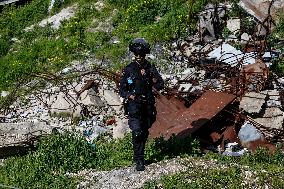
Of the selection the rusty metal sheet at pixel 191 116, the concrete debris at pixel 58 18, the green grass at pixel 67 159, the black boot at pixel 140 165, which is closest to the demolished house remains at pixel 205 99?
the rusty metal sheet at pixel 191 116

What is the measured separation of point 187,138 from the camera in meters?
9.41

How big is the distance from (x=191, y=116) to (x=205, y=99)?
1.52 ft

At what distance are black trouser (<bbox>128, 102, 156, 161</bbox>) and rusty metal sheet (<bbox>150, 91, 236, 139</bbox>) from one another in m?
1.36

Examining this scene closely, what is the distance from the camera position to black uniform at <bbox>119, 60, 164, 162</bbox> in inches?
321

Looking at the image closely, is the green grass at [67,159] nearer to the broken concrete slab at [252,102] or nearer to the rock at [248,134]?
the rock at [248,134]

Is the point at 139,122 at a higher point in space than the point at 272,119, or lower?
lower

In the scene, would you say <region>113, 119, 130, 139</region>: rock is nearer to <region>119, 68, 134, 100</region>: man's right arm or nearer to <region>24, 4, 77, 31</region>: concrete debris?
<region>119, 68, 134, 100</region>: man's right arm

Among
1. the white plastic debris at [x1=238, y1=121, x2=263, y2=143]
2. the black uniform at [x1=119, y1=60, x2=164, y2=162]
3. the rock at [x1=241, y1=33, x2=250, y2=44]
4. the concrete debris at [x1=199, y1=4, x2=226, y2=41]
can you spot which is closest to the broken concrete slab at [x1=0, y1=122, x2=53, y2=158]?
the black uniform at [x1=119, y1=60, x2=164, y2=162]

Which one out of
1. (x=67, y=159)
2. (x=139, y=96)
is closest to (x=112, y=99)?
(x=67, y=159)

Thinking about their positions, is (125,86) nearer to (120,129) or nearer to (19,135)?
(120,129)

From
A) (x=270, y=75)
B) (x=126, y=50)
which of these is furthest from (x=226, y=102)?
(x=126, y=50)

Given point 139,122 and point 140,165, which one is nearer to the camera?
point 139,122

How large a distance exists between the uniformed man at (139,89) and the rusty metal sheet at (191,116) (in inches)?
56.3

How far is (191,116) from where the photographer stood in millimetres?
10070
